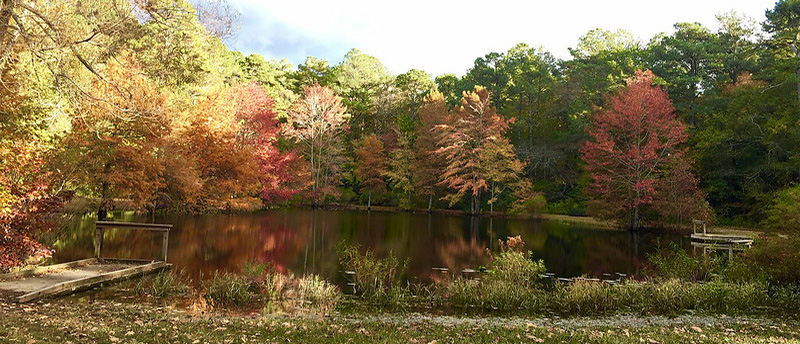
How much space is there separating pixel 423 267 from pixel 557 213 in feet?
78.5

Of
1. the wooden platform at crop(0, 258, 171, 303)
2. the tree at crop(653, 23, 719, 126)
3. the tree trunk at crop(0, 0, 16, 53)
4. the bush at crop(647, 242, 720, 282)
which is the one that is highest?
the tree at crop(653, 23, 719, 126)

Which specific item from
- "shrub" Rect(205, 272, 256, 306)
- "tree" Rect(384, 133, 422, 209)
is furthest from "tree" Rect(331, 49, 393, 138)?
"shrub" Rect(205, 272, 256, 306)

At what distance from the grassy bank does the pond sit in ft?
→ 14.5

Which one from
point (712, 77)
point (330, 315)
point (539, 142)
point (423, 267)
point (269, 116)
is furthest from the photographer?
point (539, 142)

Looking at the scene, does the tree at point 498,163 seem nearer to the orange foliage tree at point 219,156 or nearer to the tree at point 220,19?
the orange foliage tree at point 219,156

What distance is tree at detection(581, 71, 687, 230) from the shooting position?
25531mm

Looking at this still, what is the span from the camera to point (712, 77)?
31500mm

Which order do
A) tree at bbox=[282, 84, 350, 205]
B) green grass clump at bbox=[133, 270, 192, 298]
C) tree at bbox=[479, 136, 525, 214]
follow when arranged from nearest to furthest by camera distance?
green grass clump at bbox=[133, 270, 192, 298]
tree at bbox=[479, 136, 525, 214]
tree at bbox=[282, 84, 350, 205]

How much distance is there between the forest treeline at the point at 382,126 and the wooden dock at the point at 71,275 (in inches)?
34.5

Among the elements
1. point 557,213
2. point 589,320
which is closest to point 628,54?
point 557,213

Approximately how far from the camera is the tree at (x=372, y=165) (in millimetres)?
42047

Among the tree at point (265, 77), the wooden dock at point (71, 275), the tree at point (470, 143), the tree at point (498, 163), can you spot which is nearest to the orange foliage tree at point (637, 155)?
the tree at point (498, 163)

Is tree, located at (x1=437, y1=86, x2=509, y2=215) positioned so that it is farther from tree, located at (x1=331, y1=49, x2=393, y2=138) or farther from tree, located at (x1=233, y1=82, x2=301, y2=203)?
tree, located at (x1=331, y1=49, x2=393, y2=138)

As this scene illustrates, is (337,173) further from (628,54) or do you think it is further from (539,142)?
(628,54)
